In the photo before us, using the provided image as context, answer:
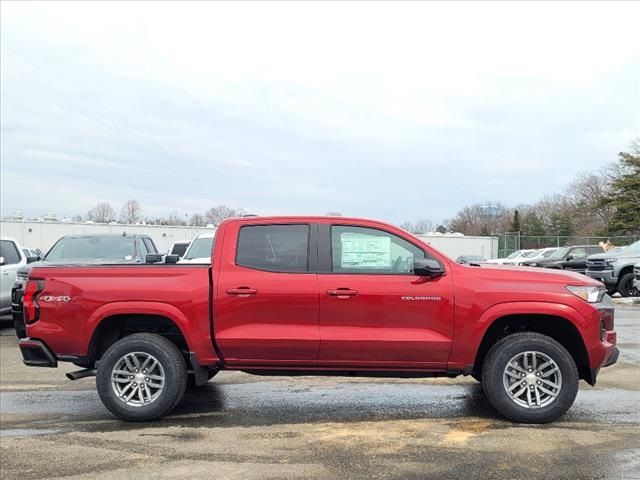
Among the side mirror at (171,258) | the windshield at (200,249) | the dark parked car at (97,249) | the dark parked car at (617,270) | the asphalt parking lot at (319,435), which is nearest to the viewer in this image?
the asphalt parking lot at (319,435)

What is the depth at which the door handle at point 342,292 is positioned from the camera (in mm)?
5117

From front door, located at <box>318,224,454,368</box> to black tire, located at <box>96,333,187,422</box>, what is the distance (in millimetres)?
1317

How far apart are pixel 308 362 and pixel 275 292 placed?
2.33 ft

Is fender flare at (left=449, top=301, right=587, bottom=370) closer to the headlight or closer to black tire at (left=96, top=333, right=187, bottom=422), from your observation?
the headlight

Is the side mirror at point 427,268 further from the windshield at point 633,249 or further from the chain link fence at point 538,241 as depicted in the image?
the chain link fence at point 538,241

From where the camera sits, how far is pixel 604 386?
21.4ft

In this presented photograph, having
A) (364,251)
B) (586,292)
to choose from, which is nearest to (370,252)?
(364,251)

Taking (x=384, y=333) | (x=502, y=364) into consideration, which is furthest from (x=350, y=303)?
(x=502, y=364)

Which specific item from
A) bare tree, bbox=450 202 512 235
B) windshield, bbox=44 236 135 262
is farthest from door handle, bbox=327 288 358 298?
bare tree, bbox=450 202 512 235

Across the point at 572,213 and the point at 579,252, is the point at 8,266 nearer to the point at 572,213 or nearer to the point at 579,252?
the point at 579,252

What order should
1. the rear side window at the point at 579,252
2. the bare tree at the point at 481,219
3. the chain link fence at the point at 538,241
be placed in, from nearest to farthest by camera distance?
the rear side window at the point at 579,252 → the chain link fence at the point at 538,241 → the bare tree at the point at 481,219

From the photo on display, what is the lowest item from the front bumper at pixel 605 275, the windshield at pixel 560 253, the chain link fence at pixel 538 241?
the front bumper at pixel 605 275

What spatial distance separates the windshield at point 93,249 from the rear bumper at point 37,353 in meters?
5.57

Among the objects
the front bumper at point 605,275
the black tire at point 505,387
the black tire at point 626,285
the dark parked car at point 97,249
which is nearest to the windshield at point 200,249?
the dark parked car at point 97,249
